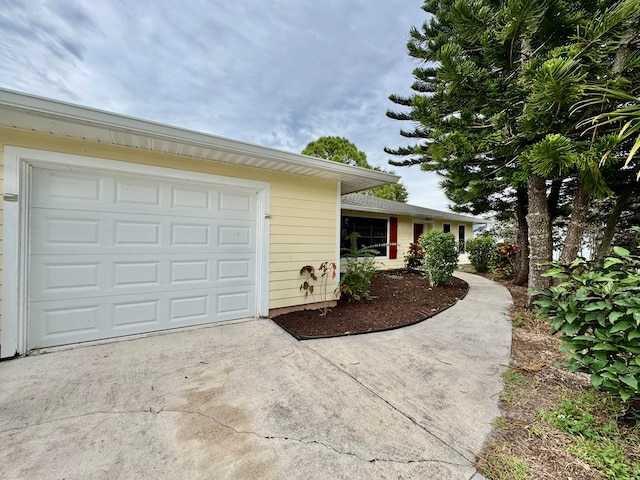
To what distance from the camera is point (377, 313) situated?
14.7 feet

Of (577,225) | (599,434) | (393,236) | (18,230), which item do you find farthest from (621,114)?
(393,236)

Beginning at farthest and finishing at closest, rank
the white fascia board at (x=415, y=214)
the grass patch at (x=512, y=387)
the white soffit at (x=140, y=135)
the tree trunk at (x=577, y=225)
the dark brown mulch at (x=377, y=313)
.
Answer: the white fascia board at (x=415, y=214) < the tree trunk at (x=577, y=225) < the dark brown mulch at (x=377, y=313) < the white soffit at (x=140, y=135) < the grass patch at (x=512, y=387)

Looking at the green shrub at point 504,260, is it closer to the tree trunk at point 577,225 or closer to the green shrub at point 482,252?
the green shrub at point 482,252

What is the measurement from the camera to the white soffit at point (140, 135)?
2408 millimetres

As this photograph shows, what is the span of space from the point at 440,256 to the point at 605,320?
517 centimetres

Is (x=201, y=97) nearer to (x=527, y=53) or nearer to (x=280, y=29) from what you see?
(x=280, y=29)

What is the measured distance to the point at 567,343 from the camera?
1868 mm

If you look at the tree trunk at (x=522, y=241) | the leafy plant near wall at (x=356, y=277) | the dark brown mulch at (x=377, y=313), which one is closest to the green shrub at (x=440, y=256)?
the dark brown mulch at (x=377, y=313)

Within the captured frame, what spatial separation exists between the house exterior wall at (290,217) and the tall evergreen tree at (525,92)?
2.39 meters

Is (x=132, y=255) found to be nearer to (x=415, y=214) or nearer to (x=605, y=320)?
(x=605, y=320)

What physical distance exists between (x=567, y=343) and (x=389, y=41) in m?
6.85

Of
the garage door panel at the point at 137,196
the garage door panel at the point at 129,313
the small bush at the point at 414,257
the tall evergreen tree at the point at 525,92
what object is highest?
the tall evergreen tree at the point at 525,92

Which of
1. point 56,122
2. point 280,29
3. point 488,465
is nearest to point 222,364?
point 488,465

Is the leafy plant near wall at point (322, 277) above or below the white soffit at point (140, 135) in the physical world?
below
